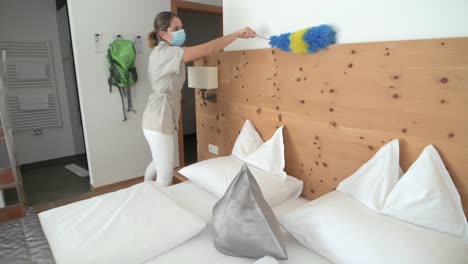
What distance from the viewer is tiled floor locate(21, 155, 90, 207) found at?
2818 mm

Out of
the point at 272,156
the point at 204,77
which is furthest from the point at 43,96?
the point at 272,156

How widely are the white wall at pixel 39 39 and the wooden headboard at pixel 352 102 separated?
104 inches

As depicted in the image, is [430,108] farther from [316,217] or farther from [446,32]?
[316,217]

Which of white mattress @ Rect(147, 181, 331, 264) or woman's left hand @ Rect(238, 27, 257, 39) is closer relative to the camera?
white mattress @ Rect(147, 181, 331, 264)

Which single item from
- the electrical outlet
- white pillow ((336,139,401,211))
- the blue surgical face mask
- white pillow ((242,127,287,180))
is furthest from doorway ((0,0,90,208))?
white pillow ((336,139,401,211))

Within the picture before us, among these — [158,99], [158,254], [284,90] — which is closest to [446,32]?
[284,90]

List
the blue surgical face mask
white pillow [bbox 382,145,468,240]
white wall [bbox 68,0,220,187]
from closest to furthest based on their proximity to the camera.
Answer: white pillow [bbox 382,145,468,240] → the blue surgical face mask → white wall [bbox 68,0,220,187]

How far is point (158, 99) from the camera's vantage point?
6.61 ft

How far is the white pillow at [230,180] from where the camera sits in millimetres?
1541

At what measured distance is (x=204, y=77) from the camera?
2123 mm

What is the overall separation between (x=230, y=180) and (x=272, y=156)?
32 cm

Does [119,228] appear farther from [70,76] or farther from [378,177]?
[70,76]

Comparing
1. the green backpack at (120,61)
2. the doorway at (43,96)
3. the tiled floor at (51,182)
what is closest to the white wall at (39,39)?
the doorway at (43,96)

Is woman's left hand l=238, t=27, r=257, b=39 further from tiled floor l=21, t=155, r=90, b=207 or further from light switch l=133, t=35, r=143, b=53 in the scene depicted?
tiled floor l=21, t=155, r=90, b=207
